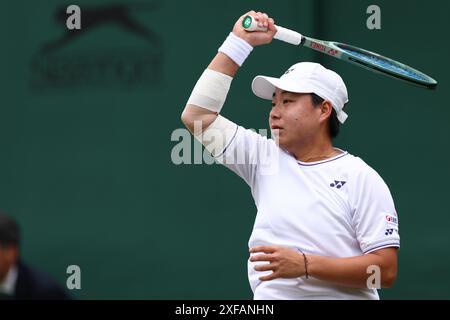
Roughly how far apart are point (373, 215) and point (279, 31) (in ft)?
2.46

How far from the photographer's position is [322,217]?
333 cm

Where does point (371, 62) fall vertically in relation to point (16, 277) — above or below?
above

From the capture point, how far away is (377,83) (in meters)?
5.27

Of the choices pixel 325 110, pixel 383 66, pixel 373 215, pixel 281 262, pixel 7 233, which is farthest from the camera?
pixel 383 66

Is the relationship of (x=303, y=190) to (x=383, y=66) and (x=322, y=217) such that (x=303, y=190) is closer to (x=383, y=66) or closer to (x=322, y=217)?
(x=322, y=217)

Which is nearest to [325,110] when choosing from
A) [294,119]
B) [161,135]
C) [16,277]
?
[294,119]

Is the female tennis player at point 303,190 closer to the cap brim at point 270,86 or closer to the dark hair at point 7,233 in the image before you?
the cap brim at point 270,86

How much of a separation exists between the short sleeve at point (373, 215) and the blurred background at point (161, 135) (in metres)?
1.86

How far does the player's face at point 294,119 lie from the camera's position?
3.48 m

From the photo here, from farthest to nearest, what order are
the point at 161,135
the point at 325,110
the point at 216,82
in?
the point at 161,135 < the point at 325,110 < the point at 216,82

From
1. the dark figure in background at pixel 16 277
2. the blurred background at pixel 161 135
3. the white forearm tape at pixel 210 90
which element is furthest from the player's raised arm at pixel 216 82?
the blurred background at pixel 161 135
